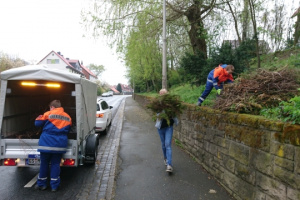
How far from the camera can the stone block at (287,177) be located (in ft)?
7.93

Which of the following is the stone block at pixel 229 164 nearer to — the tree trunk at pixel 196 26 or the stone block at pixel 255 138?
the stone block at pixel 255 138

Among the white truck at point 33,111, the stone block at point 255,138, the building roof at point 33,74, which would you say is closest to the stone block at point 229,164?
the stone block at point 255,138

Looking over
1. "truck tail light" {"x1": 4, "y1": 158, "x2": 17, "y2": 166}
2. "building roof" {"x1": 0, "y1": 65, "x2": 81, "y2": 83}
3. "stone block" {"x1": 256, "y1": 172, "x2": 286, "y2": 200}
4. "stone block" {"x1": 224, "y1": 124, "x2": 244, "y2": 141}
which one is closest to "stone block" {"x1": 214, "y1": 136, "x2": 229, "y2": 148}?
"stone block" {"x1": 224, "y1": 124, "x2": 244, "y2": 141}

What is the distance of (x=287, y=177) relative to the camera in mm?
2545

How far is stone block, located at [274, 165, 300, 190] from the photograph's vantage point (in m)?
2.42

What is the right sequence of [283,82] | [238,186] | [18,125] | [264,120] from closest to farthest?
[264,120] → [238,186] → [283,82] → [18,125]

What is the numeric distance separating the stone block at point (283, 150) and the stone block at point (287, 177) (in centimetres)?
17

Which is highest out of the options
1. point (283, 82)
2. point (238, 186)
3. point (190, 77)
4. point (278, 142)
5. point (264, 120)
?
point (190, 77)

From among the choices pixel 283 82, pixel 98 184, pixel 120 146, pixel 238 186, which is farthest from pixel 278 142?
pixel 120 146

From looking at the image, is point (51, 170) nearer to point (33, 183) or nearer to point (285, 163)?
point (33, 183)

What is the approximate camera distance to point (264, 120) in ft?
9.86

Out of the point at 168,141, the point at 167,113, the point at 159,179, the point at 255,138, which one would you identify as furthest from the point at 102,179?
the point at 255,138

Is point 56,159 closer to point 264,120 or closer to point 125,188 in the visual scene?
point 125,188

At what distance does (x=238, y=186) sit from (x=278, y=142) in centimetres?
127
